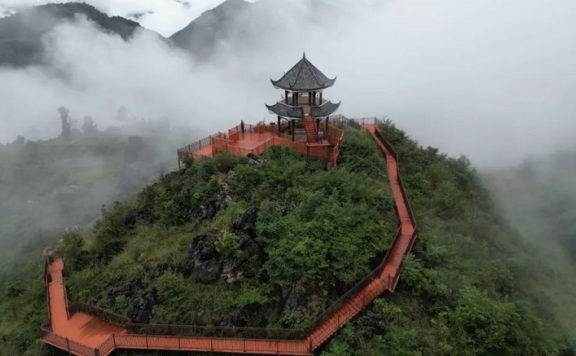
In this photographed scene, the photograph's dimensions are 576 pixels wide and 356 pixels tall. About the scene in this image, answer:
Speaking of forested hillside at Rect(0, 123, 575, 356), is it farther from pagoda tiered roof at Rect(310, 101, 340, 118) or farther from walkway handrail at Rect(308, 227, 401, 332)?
pagoda tiered roof at Rect(310, 101, 340, 118)

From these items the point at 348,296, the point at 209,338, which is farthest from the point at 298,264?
the point at 209,338

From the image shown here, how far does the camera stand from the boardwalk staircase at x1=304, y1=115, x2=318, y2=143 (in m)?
26.5

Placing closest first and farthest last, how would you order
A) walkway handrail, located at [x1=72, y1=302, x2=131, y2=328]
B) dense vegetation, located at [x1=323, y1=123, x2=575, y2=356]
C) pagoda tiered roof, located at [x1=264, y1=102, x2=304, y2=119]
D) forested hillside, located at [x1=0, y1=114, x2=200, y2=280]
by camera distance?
1. dense vegetation, located at [x1=323, y1=123, x2=575, y2=356]
2. walkway handrail, located at [x1=72, y1=302, x2=131, y2=328]
3. pagoda tiered roof, located at [x1=264, y1=102, x2=304, y2=119]
4. forested hillside, located at [x1=0, y1=114, x2=200, y2=280]

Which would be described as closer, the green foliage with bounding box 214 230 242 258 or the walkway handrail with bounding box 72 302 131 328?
the walkway handrail with bounding box 72 302 131 328

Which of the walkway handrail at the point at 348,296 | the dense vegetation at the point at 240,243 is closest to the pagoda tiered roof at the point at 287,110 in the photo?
the dense vegetation at the point at 240,243

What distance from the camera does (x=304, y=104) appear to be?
28141 mm

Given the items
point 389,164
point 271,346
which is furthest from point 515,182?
point 271,346

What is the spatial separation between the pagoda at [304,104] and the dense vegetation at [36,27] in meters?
152

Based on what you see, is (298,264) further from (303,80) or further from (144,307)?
(303,80)

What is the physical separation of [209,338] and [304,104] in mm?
15988

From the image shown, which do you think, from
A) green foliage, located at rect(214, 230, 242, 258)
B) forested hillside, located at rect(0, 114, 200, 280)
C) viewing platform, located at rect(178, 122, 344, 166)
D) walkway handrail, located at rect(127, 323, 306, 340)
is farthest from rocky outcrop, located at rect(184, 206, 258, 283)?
forested hillside, located at rect(0, 114, 200, 280)

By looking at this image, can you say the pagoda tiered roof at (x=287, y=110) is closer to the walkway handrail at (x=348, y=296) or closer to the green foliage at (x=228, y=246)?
the green foliage at (x=228, y=246)

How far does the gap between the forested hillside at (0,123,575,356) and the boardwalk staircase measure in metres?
1.68

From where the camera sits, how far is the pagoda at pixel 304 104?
2659cm
